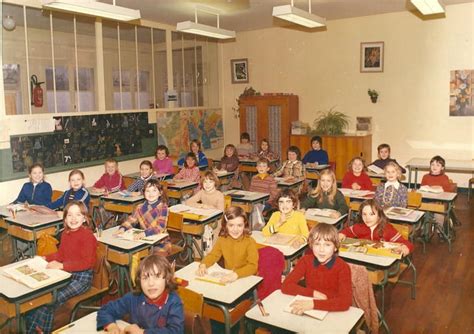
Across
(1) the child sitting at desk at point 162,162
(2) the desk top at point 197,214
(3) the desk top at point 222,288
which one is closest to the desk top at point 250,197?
(2) the desk top at point 197,214

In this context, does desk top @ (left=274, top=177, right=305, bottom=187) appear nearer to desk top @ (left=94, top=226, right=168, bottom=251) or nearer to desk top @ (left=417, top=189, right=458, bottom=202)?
desk top @ (left=417, top=189, right=458, bottom=202)

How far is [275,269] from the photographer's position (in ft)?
11.2

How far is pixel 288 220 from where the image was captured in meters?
4.39

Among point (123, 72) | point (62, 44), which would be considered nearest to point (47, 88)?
point (62, 44)

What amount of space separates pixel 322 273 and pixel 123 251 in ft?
5.98

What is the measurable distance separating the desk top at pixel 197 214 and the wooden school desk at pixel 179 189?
148cm

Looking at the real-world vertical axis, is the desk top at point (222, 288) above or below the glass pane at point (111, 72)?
below

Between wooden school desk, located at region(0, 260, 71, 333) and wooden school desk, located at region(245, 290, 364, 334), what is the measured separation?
1.48 m

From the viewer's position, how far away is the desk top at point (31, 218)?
4.89m

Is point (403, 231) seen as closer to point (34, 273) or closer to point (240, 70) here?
point (34, 273)

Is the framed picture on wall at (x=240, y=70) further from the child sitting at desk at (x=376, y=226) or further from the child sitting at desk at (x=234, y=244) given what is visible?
the child sitting at desk at (x=234, y=244)

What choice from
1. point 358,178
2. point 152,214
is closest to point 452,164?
point 358,178

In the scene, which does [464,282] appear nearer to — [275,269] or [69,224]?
[275,269]

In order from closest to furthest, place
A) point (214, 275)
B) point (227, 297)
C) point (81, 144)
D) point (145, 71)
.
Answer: point (227, 297)
point (214, 275)
point (81, 144)
point (145, 71)
